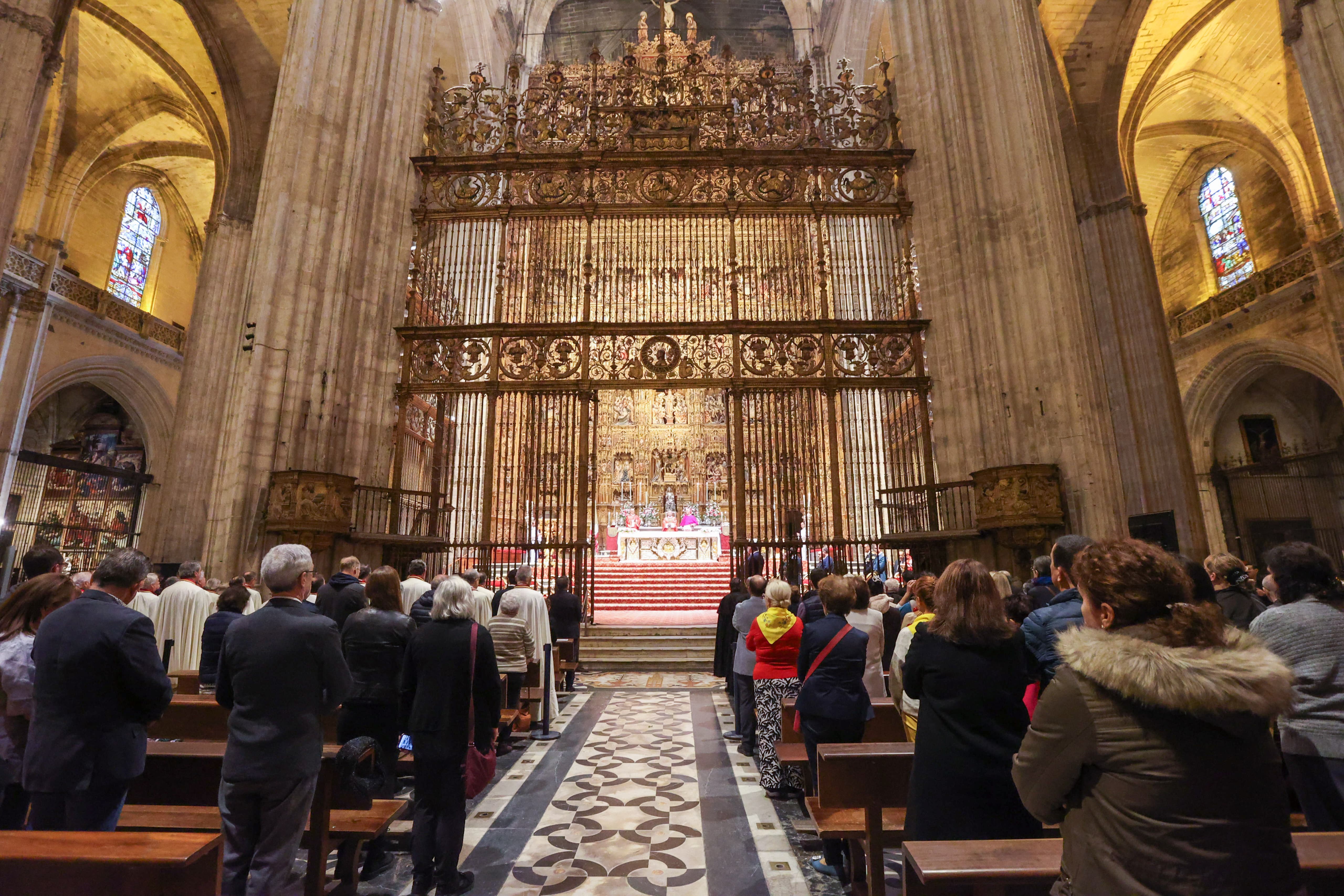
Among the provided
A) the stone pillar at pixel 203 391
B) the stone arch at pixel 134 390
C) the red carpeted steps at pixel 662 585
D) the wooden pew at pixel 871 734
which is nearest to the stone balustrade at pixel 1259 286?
the red carpeted steps at pixel 662 585

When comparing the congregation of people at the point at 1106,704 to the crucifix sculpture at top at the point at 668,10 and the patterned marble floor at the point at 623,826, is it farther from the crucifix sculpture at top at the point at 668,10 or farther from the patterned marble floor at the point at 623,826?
the crucifix sculpture at top at the point at 668,10

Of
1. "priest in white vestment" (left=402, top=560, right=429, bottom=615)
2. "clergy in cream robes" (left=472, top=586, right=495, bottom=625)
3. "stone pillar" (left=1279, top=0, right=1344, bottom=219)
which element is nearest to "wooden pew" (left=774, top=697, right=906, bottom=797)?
"clergy in cream robes" (left=472, top=586, right=495, bottom=625)

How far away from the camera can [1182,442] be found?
1102 centimetres

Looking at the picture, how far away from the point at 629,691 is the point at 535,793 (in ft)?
12.1

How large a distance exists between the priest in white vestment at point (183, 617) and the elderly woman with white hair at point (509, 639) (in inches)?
106

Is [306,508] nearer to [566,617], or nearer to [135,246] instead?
[566,617]

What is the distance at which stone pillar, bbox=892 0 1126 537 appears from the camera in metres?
8.34

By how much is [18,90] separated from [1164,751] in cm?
1257

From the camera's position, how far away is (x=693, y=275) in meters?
11.3

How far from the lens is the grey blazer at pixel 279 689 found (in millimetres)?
2453

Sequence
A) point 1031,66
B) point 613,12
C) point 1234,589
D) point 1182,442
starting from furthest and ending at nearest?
point 613,12 → point 1182,442 → point 1031,66 → point 1234,589

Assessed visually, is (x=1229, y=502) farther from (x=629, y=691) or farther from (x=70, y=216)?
(x=70, y=216)

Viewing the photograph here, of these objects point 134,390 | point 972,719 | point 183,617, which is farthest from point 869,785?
point 134,390

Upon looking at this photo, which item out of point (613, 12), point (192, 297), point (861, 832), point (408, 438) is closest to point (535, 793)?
point (861, 832)
